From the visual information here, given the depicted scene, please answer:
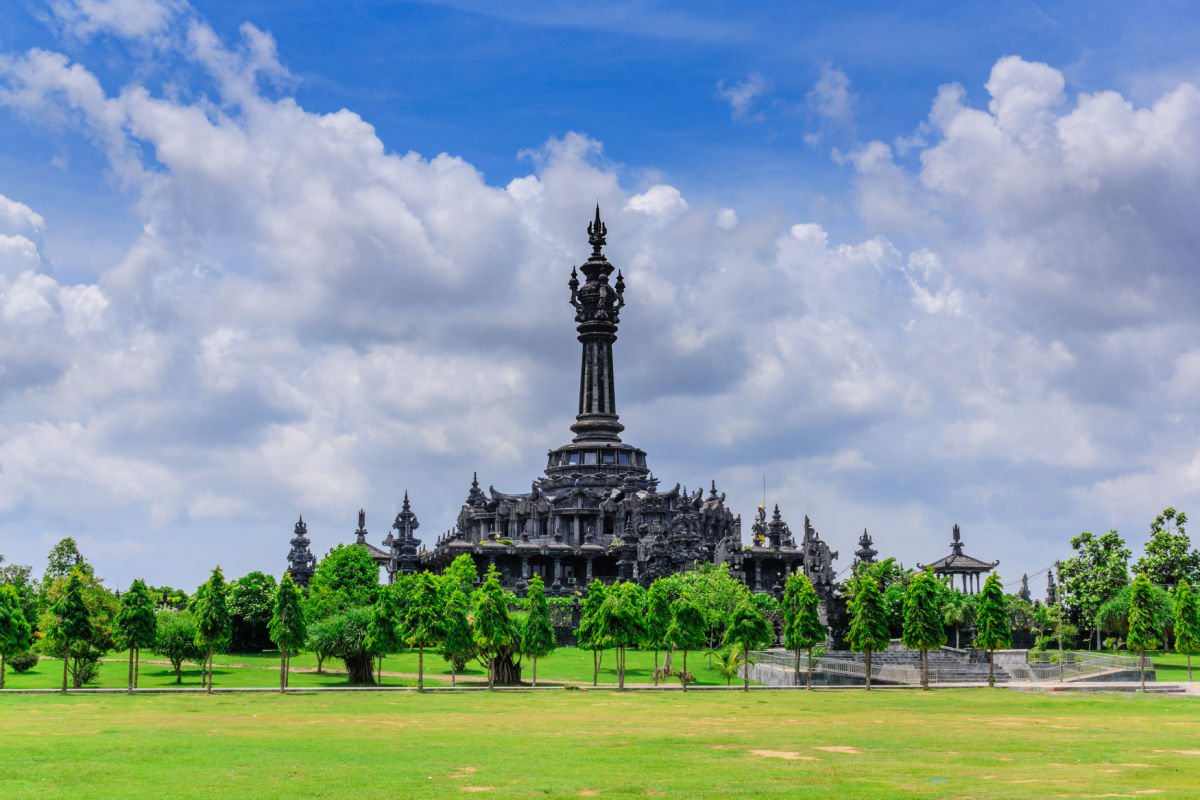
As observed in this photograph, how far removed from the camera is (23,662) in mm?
81500

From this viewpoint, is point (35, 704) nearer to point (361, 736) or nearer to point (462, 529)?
point (361, 736)

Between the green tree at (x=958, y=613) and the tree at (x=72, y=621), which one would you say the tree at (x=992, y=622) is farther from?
the tree at (x=72, y=621)

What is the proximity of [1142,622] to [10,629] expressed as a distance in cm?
6895

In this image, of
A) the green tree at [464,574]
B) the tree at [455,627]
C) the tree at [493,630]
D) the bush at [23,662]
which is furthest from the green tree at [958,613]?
the bush at [23,662]

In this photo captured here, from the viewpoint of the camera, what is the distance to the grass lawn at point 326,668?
7562 cm

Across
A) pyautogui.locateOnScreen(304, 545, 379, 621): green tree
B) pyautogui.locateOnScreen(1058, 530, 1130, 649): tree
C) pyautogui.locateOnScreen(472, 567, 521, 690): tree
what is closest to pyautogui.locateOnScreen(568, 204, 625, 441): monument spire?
pyautogui.locateOnScreen(304, 545, 379, 621): green tree

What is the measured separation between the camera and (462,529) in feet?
485

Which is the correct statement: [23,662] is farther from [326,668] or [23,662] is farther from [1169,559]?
[1169,559]

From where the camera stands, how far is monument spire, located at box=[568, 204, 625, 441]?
499 feet

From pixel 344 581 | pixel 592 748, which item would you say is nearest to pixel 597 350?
pixel 344 581

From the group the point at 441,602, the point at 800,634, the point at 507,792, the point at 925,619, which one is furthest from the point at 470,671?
the point at 507,792

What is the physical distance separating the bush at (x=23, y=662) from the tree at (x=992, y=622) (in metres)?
66.4

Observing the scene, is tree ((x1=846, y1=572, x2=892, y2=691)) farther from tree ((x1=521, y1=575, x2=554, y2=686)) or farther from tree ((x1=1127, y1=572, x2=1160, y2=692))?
tree ((x1=521, y1=575, x2=554, y2=686))

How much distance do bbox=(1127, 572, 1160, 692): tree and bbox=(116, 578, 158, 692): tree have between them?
6046 cm
